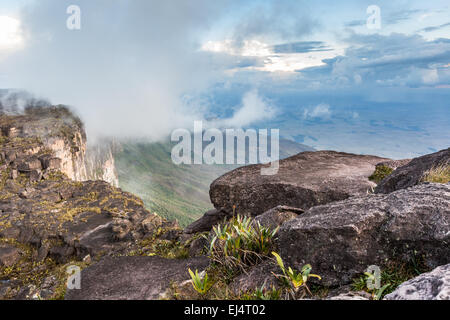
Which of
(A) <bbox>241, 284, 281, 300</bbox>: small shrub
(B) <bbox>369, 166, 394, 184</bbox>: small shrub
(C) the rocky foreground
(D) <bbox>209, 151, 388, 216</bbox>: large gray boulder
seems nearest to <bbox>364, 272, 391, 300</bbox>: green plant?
(C) the rocky foreground

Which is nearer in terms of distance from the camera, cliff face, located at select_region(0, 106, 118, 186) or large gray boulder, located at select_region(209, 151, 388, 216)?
large gray boulder, located at select_region(209, 151, 388, 216)

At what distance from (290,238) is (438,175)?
19.1ft

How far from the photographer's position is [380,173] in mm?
13398

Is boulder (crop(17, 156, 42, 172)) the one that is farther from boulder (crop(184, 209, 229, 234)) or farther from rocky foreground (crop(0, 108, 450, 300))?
boulder (crop(184, 209, 229, 234))

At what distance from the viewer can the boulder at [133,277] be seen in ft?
23.5

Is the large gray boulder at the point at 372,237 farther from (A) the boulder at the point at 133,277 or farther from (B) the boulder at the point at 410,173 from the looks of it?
(B) the boulder at the point at 410,173

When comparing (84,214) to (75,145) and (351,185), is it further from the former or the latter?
(75,145)

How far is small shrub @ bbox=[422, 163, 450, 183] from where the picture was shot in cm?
881

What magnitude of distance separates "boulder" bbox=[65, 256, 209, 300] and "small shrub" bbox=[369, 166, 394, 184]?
8.82 m

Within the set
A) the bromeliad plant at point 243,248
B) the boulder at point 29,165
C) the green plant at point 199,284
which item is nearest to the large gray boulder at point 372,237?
the bromeliad plant at point 243,248

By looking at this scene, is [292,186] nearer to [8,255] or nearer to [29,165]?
[8,255]

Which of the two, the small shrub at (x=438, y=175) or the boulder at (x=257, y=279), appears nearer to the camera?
the boulder at (x=257, y=279)

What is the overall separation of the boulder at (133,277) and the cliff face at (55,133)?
50.8 metres
